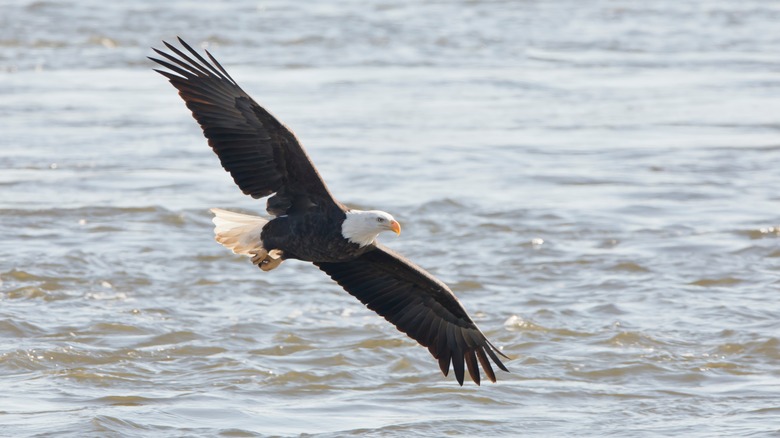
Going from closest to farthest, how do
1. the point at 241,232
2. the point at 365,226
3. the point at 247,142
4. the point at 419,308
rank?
the point at 365,226 < the point at 247,142 < the point at 241,232 < the point at 419,308

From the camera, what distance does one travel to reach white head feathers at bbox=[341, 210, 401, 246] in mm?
6105

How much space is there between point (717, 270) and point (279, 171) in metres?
4.18

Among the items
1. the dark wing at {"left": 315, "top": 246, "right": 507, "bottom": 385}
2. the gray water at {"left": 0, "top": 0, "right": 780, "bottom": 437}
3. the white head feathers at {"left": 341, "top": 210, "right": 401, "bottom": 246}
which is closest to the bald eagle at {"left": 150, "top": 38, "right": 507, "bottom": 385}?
the white head feathers at {"left": 341, "top": 210, "right": 401, "bottom": 246}

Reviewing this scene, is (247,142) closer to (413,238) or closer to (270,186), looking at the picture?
(270,186)

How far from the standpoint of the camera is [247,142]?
247 inches

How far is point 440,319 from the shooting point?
680 cm

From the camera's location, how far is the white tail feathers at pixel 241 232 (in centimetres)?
636

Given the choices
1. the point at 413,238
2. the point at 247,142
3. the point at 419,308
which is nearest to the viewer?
the point at 247,142

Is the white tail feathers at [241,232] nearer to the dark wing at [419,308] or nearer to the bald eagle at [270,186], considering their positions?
the bald eagle at [270,186]

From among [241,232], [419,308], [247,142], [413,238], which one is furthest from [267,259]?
[413,238]

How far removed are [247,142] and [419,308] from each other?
3.94 feet

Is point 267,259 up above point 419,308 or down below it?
above

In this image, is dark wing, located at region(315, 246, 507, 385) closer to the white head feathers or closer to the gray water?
the gray water

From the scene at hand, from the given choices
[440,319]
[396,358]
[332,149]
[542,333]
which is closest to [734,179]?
[332,149]
